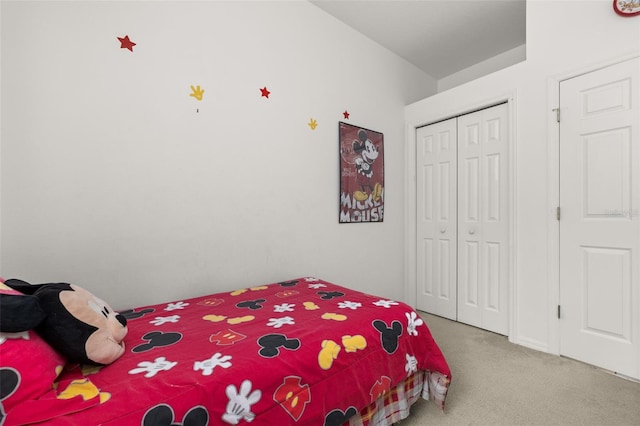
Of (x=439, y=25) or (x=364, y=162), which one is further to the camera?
(x=364, y=162)

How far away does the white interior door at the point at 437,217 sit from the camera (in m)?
2.93

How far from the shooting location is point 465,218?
9.25 feet

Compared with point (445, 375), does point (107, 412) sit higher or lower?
higher

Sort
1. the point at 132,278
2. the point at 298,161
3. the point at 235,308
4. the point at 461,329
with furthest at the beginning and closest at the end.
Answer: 1. the point at 461,329
2. the point at 298,161
3. the point at 132,278
4. the point at 235,308

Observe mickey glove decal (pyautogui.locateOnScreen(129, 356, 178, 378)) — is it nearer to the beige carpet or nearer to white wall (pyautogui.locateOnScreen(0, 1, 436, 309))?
white wall (pyautogui.locateOnScreen(0, 1, 436, 309))

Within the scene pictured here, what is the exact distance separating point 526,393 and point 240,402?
1716mm

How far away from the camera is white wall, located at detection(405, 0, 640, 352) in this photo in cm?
205

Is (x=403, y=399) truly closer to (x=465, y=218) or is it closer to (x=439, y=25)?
(x=465, y=218)

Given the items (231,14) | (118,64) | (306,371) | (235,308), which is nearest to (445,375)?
(306,371)

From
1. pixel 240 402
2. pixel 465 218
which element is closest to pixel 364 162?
pixel 465 218

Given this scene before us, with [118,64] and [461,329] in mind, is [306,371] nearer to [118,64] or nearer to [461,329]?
[118,64]

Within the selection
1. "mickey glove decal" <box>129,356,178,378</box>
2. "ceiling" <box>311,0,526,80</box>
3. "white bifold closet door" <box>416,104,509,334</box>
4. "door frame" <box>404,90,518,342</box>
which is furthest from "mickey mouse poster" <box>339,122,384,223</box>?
"mickey glove decal" <box>129,356,178,378</box>

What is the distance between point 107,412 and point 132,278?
43.2 inches

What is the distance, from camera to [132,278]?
5.59 ft
